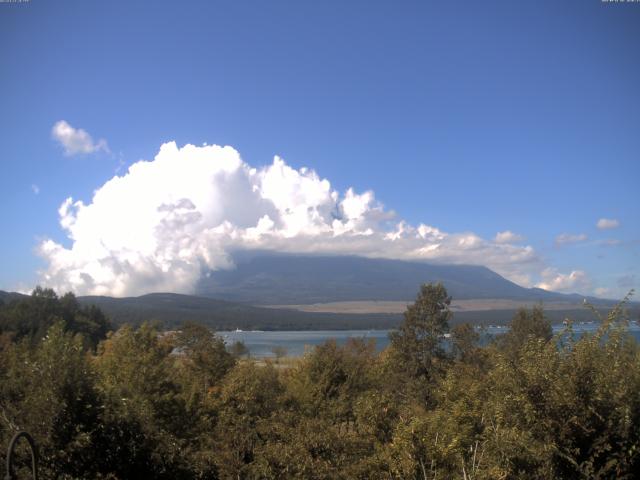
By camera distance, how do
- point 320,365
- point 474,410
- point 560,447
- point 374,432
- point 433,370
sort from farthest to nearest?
point 433,370, point 320,365, point 474,410, point 374,432, point 560,447

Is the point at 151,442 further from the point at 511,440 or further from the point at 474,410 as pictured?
the point at 474,410

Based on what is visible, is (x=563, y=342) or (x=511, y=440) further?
(x=563, y=342)

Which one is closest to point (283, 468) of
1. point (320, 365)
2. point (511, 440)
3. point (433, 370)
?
point (511, 440)

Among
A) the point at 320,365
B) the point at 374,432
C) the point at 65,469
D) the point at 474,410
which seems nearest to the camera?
the point at 65,469

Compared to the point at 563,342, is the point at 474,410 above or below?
below

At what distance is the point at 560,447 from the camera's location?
11.0 m

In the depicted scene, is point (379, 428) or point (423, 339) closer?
point (379, 428)

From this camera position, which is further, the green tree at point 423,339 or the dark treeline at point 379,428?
the green tree at point 423,339

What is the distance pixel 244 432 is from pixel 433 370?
2349 centimetres

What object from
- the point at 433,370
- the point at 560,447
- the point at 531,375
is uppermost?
the point at 531,375

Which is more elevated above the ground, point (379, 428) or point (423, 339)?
point (423, 339)

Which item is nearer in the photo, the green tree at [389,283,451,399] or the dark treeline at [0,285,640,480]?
the dark treeline at [0,285,640,480]

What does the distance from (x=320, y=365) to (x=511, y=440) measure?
21.2m

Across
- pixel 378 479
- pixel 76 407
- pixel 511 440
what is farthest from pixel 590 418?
pixel 76 407
